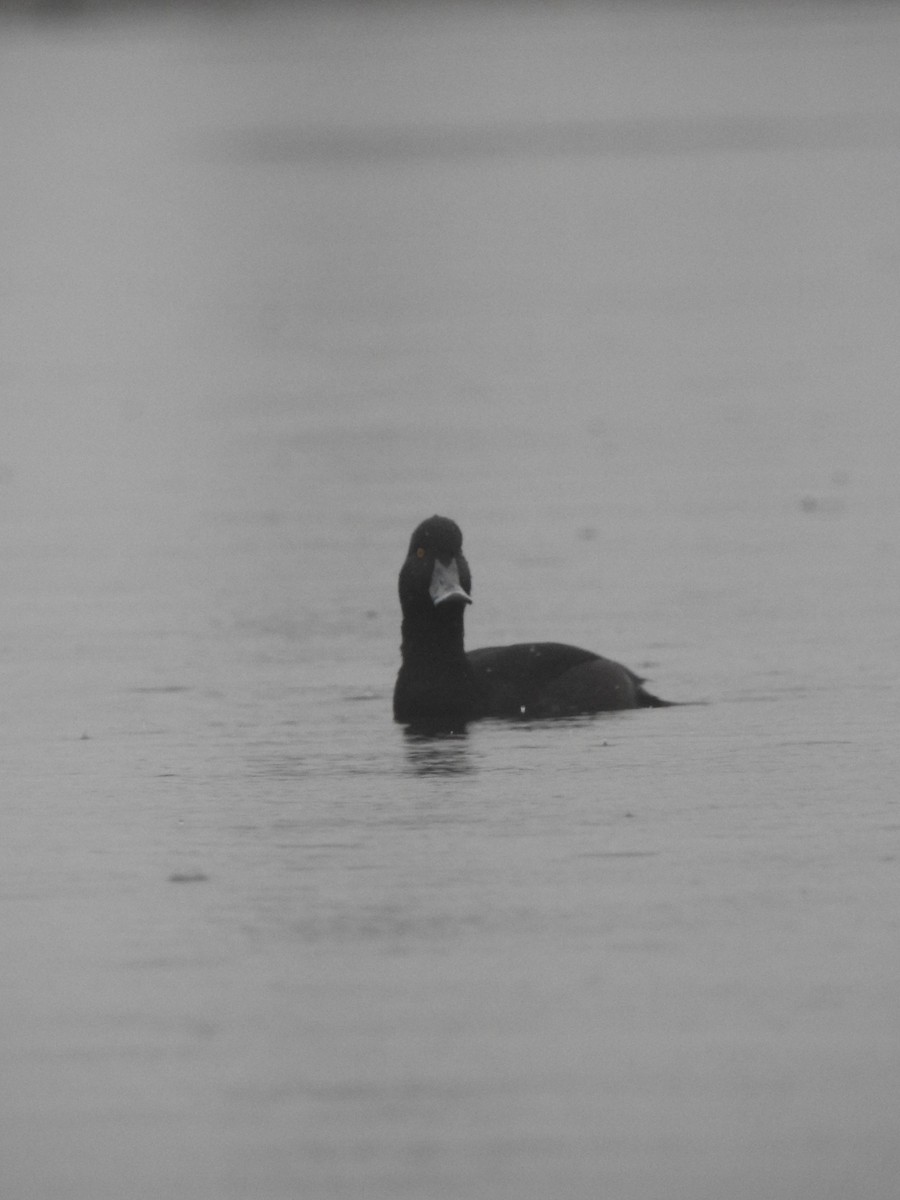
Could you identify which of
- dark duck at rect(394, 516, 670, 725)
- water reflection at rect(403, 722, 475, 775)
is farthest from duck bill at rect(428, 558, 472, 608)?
water reflection at rect(403, 722, 475, 775)

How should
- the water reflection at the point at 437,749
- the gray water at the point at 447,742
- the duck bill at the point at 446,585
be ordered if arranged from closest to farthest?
1. the gray water at the point at 447,742
2. the water reflection at the point at 437,749
3. the duck bill at the point at 446,585

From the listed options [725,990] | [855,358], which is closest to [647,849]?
[725,990]

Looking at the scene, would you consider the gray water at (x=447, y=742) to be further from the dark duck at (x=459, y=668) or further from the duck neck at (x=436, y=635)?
the duck neck at (x=436, y=635)

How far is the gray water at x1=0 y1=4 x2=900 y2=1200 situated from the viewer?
6426 mm

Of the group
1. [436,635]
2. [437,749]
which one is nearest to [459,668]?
[436,635]

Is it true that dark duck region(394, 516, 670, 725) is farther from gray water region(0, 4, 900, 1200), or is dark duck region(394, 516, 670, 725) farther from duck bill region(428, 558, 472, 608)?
gray water region(0, 4, 900, 1200)

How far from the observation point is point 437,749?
10203 millimetres

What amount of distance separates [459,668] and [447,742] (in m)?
0.38

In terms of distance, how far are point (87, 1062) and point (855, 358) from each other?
56.5 feet

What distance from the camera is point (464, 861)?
27.9ft

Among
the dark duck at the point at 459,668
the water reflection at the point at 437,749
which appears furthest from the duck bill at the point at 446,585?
the water reflection at the point at 437,749

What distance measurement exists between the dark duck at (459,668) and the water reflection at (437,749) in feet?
0.20

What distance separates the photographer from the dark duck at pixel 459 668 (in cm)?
1051

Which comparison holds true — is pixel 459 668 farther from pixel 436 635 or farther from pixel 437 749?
pixel 437 749
